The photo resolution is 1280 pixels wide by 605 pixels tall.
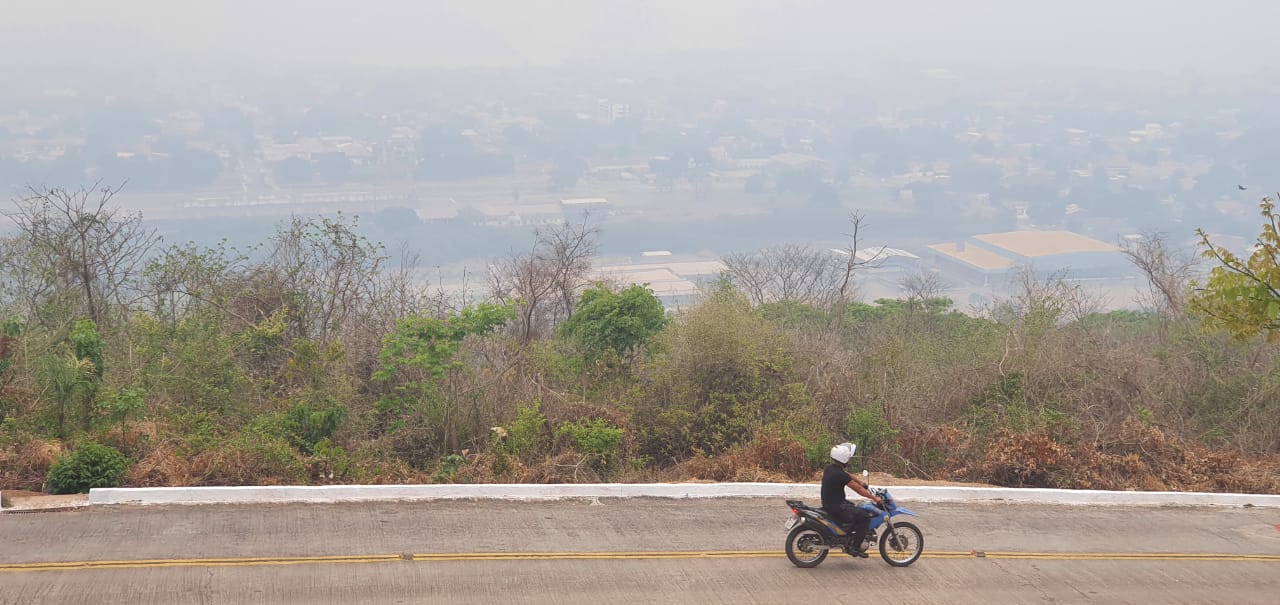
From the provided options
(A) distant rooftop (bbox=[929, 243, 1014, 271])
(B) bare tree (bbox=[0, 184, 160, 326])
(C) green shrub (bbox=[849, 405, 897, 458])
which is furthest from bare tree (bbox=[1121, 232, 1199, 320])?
(A) distant rooftop (bbox=[929, 243, 1014, 271])

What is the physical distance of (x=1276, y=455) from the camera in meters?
19.9

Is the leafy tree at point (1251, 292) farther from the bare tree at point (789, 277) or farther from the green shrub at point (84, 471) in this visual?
the bare tree at point (789, 277)

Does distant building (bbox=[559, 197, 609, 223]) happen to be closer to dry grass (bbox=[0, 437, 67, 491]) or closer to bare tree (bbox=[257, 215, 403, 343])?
bare tree (bbox=[257, 215, 403, 343])

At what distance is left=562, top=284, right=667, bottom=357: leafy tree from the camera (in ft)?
74.6

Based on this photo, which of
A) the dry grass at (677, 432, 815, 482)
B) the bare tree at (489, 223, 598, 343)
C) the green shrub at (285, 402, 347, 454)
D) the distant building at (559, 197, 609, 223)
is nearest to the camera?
the dry grass at (677, 432, 815, 482)

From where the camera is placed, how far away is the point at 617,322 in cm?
2261

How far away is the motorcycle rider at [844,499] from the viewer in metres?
11.4

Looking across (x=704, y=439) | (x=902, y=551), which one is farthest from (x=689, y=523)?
(x=704, y=439)

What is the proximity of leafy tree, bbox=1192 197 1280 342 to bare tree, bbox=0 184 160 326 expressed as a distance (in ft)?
78.3

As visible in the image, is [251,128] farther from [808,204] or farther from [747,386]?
[747,386]

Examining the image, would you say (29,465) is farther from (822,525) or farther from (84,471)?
(822,525)

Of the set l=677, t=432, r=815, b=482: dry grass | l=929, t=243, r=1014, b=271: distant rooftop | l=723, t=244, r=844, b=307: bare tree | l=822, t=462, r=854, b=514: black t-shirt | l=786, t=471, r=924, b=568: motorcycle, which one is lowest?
l=929, t=243, r=1014, b=271: distant rooftop

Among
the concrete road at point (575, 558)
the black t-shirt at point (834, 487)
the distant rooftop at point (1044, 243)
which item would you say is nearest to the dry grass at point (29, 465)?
the concrete road at point (575, 558)

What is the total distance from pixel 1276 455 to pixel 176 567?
63.1ft
